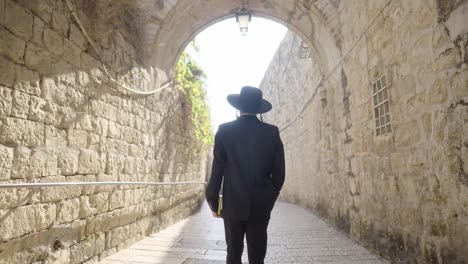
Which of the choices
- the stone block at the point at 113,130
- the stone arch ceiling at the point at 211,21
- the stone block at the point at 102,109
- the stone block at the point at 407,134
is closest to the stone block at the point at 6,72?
the stone block at the point at 102,109

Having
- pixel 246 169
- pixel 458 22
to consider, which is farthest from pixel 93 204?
pixel 458 22

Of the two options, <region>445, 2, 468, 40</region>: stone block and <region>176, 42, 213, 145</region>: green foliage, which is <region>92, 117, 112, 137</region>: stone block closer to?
<region>176, 42, 213, 145</region>: green foliage

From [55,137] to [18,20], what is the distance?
877mm

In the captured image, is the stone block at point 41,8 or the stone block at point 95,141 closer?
the stone block at point 41,8

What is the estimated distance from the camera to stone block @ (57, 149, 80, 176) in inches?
101

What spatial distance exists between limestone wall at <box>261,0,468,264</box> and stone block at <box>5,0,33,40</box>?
2777mm

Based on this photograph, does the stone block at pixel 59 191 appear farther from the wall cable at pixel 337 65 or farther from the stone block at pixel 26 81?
the wall cable at pixel 337 65

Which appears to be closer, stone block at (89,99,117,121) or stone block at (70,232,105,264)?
stone block at (70,232,105,264)

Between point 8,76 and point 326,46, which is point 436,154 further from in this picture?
point 326,46

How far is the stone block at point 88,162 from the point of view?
2.86m

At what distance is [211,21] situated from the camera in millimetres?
5566

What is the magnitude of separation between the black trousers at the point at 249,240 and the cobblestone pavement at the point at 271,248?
1.05 m

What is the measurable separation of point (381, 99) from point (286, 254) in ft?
5.98

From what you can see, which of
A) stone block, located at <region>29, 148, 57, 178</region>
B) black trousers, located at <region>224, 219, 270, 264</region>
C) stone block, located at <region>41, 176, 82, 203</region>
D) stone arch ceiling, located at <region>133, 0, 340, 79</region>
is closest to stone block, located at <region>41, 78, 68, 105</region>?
stone block, located at <region>29, 148, 57, 178</region>
